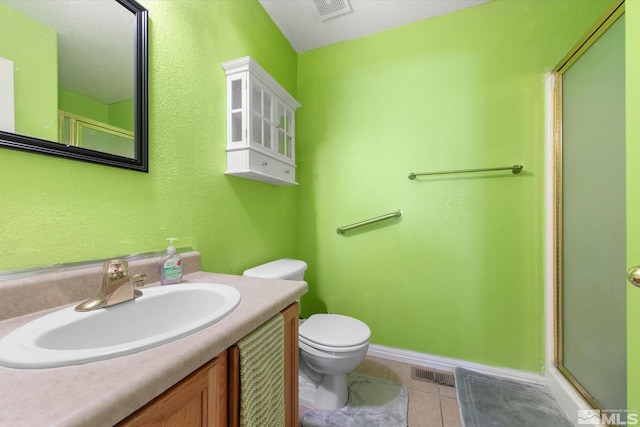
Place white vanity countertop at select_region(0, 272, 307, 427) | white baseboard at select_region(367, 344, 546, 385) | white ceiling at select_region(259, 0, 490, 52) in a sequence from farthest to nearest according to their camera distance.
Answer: white ceiling at select_region(259, 0, 490, 52) → white baseboard at select_region(367, 344, 546, 385) → white vanity countertop at select_region(0, 272, 307, 427)

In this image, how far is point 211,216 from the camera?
44.0 inches

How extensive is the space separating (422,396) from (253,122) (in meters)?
1.69

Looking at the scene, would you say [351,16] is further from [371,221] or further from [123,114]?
[123,114]

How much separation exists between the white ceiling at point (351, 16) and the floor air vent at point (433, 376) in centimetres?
227

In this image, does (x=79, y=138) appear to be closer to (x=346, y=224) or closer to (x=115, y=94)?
(x=115, y=94)

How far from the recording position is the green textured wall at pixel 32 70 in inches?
23.0

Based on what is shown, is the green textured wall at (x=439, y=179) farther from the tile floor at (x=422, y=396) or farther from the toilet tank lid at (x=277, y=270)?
the toilet tank lid at (x=277, y=270)

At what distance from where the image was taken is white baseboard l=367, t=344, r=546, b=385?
1403 millimetres

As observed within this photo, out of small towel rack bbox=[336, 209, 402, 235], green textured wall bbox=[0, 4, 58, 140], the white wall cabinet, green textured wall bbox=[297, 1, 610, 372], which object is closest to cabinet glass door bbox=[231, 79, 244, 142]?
the white wall cabinet

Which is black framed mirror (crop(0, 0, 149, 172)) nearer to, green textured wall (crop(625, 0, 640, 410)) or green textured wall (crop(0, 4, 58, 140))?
green textured wall (crop(0, 4, 58, 140))

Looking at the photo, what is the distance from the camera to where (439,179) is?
5.11ft

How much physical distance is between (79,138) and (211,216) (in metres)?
0.52

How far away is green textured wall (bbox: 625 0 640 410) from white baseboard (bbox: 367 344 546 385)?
92cm

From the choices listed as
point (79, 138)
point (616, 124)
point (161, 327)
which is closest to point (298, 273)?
point (161, 327)
